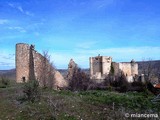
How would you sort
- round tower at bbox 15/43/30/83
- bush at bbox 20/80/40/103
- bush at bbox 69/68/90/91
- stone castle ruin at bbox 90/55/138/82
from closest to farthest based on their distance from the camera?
1. bush at bbox 20/80/40/103
2. bush at bbox 69/68/90/91
3. round tower at bbox 15/43/30/83
4. stone castle ruin at bbox 90/55/138/82

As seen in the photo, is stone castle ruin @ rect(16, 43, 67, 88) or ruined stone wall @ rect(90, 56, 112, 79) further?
ruined stone wall @ rect(90, 56, 112, 79)

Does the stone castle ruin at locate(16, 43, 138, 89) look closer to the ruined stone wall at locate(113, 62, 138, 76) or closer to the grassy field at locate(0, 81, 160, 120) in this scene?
the grassy field at locate(0, 81, 160, 120)

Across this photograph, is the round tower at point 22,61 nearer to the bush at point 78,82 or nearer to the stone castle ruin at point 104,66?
the bush at point 78,82

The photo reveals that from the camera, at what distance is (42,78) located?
985 inches

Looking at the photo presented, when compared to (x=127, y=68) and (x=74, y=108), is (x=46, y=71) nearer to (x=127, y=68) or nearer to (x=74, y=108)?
(x=74, y=108)

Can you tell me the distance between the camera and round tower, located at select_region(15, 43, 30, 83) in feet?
88.0

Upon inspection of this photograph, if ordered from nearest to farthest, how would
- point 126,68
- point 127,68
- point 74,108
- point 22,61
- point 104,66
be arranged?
point 74,108 < point 22,61 < point 104,66 < point 126,68 < point 127,68

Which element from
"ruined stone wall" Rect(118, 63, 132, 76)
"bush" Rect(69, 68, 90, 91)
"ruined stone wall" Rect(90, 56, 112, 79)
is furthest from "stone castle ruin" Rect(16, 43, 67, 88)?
"ruined stone wall" Rect(118, 63, 132, 76)

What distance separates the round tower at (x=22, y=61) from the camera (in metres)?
26.8

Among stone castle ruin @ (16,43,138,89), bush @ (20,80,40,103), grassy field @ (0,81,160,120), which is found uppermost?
stone castle ruin @ (16,43,138,89)

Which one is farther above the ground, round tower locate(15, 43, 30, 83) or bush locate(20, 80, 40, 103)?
round tower locate(15, 43, 30, 83)

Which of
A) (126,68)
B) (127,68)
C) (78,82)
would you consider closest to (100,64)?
(126,68)

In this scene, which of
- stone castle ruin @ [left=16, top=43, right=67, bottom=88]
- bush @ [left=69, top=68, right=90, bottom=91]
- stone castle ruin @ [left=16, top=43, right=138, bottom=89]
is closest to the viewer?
bush @ [left=69, top=68, right=90, bottom=91]

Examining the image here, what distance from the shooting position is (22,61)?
88.3ft
